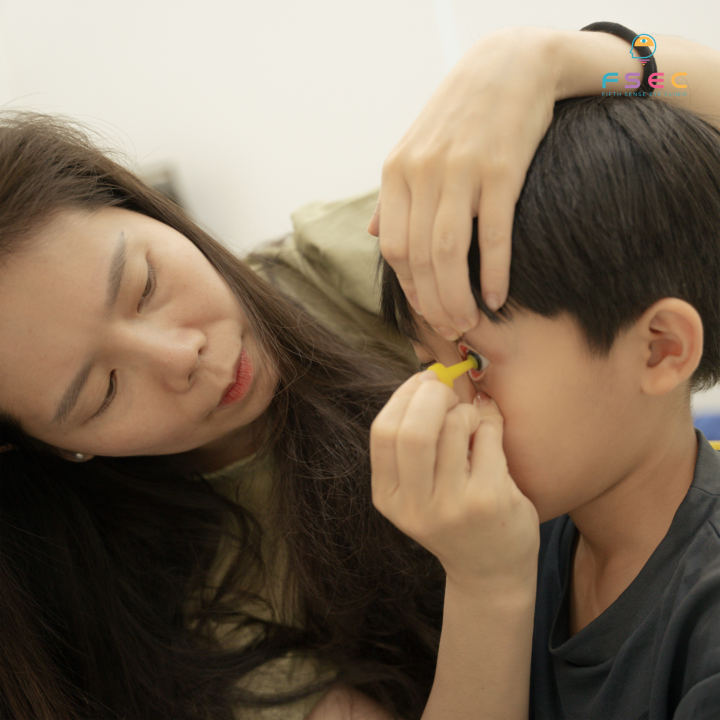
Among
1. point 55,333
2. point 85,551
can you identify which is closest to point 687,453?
point 55,333

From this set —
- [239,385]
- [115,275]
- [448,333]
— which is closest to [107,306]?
[115,275]

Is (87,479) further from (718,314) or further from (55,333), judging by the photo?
(718,314)

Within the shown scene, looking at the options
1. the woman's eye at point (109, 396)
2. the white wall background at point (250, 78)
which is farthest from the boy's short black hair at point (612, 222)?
the white wall background at point (250, 78)

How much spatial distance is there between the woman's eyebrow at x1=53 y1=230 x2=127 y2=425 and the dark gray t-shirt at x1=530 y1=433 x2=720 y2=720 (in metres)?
0.65

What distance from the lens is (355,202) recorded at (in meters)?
1.23

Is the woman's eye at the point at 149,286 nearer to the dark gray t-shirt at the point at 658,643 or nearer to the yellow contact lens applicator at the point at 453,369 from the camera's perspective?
the yellow contact lens applicator at the point at 453,369

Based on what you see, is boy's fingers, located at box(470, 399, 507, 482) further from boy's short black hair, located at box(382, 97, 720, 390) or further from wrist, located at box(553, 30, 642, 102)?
wrist, located at box(553, 30, 642, 102)

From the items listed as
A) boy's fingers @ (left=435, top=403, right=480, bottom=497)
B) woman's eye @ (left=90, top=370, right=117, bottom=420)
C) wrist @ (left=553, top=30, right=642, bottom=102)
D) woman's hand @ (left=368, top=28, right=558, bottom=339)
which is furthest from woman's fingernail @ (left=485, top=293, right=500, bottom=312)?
woman's eye @ (left=90, top=370, right=117, bottom=420)

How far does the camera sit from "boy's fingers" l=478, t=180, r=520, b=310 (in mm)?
564

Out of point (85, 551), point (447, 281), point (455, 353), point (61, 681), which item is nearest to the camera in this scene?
point (447, 281)

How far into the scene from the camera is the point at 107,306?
0.77 m

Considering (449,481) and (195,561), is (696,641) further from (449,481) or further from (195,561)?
(195,561)

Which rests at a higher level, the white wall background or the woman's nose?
the white wall background

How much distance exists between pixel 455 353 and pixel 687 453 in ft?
0.91
